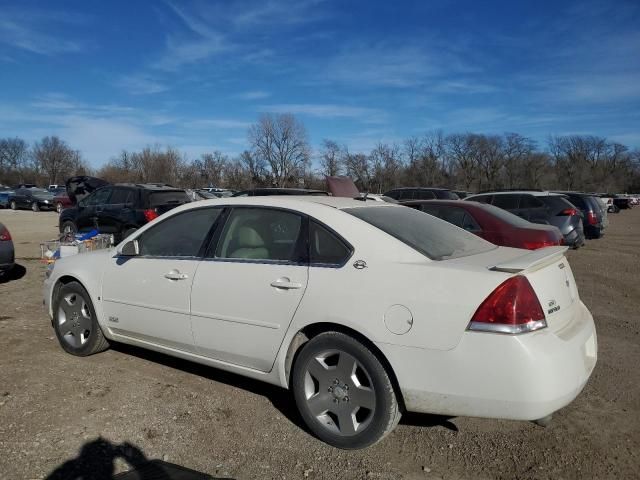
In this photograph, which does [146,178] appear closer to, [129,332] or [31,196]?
[31,196]

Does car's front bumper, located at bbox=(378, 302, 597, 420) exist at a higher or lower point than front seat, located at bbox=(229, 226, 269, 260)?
lower

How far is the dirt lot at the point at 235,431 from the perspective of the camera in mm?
3021

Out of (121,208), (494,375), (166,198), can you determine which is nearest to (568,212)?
(166,198)

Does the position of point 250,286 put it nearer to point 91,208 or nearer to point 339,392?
point 339,392

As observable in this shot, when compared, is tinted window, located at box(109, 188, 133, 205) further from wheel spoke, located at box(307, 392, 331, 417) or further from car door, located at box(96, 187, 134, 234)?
wheel spoke, located at box(307, 392, 331, 417)

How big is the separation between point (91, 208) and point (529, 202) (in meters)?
11.4

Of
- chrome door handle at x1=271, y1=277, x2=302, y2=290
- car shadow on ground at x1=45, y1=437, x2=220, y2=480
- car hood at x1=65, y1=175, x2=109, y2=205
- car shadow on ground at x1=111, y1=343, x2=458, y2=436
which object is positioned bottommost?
car shadow on ground at x1=111, y1=343, x2=458, y2=436

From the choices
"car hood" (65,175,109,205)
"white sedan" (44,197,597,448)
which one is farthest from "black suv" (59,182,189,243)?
"white sedan" (44,197,597,448)

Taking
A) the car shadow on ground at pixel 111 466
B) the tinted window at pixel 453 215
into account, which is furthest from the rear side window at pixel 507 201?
the car shadow on ground at pixel 111 466

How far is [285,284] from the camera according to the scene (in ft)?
11.0

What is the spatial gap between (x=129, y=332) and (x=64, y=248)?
4.32 metres

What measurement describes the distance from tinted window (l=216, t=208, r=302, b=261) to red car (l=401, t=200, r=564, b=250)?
5.10 metres

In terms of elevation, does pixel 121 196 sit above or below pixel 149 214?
above

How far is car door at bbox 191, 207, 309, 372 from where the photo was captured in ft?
11.1
